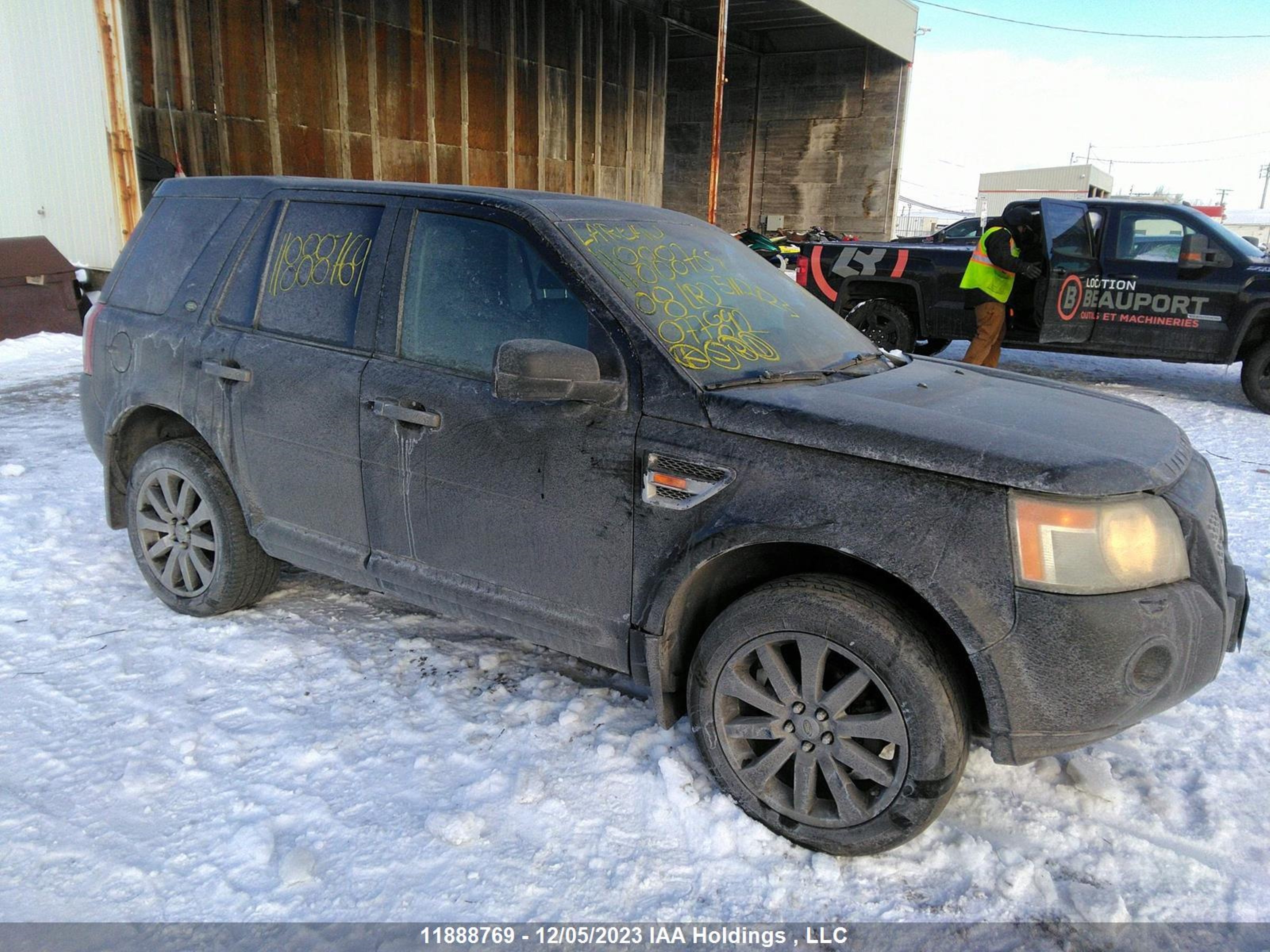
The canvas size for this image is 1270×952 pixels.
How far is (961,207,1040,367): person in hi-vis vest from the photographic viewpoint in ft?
27.6

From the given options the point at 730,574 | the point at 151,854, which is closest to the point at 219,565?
the point at 151,854

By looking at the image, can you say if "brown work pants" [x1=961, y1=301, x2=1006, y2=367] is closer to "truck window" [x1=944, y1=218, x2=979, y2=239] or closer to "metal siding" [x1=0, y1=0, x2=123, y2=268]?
"truck window" [x1=944, y1=218, x2=979, y2=239]

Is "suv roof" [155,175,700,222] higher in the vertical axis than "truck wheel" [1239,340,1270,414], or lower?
higher

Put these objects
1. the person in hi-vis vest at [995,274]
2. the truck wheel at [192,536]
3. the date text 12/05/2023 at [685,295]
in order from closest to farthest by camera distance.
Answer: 1. the date text 12/05/2023 at [685,295]
2. the truck wheel at [192,536]
3. the person in hi-vis vest at [995,274]

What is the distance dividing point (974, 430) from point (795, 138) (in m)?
24.5

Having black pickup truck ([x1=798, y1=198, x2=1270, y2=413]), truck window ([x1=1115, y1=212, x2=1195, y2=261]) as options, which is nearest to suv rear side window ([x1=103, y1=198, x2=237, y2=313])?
black pickup truck ([x1=798, y1=198, x2=1270, y2=413])

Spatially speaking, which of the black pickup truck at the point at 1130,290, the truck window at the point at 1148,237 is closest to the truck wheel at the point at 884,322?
the black pickup truck at the point at 1130,290

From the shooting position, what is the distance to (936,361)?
3.74 m

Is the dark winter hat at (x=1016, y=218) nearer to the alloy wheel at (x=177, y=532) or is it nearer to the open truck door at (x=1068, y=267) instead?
the open truck door at (x=1068, y=267)

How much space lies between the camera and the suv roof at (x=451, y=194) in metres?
3.13

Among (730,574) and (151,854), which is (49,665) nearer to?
(151,854)

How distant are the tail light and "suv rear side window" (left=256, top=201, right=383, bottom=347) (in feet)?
3.56

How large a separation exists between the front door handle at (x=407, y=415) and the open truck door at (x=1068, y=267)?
24.6 ft

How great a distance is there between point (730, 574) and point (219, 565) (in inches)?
88.7
